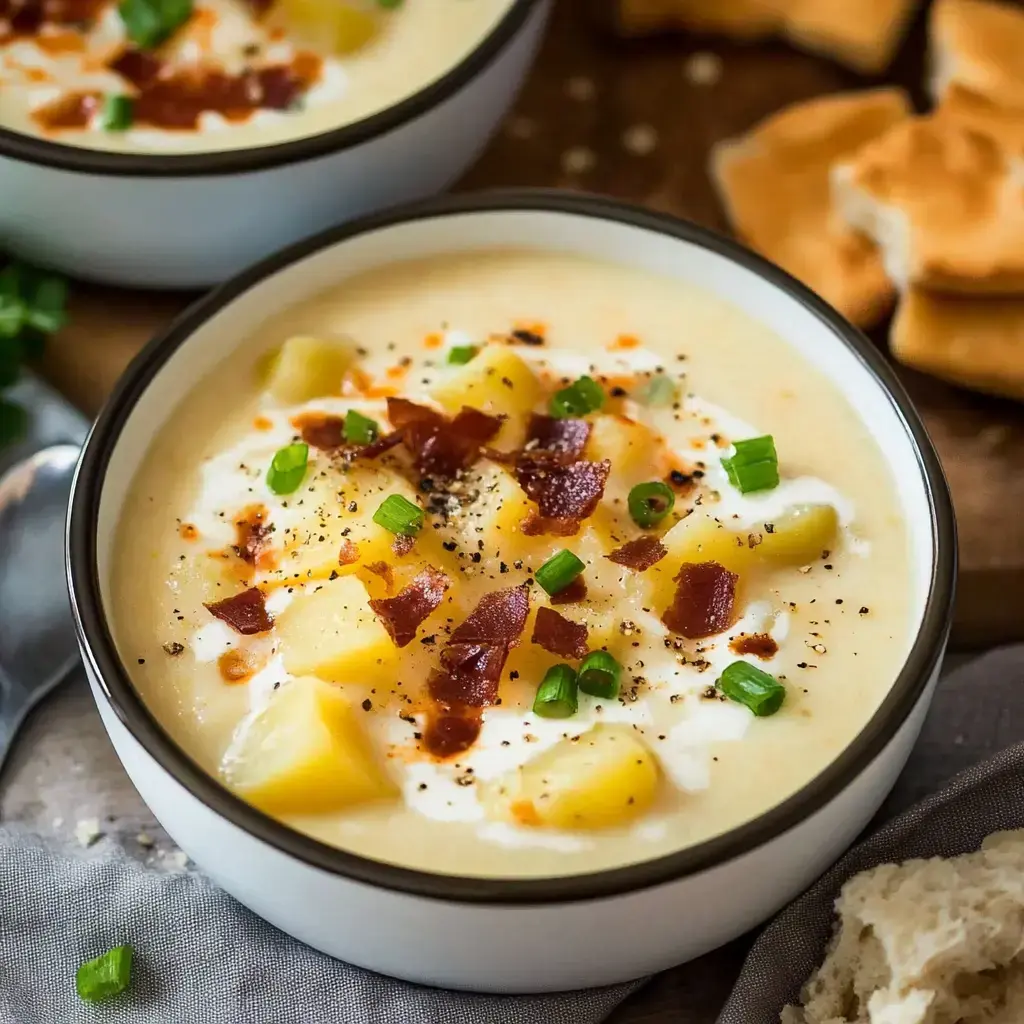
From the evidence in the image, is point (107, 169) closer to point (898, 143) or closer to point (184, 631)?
point (184, 631)

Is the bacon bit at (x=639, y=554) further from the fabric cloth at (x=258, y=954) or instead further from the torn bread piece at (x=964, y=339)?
the torn bread piece at (x=964, y=339)

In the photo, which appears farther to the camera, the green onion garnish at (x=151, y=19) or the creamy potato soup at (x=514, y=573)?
the green onion garnish at (x=151, y=19)

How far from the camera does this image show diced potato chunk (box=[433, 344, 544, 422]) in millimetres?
2572

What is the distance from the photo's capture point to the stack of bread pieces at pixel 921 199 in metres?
2.87

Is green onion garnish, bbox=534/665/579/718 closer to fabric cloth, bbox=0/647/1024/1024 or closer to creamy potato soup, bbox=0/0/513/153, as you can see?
fabric cloth, bbox=0/647/1024/1024

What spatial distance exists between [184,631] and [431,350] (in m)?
0.72

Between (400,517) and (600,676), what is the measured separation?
411mm

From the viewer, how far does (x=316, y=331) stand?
2793 mm

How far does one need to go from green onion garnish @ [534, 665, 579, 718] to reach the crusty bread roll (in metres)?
0.49

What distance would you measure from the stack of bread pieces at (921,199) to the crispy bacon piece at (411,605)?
1123 mm

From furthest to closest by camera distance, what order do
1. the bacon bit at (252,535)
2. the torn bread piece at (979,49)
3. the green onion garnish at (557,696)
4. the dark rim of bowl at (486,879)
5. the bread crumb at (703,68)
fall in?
1. the bread crumb at (703,68)
2. the torn bread piece at (979,49)
3. the bacon bit at (252,535)
4. the green onion garnish at (557,696)
5. the dark rim of bowl at (486,879)

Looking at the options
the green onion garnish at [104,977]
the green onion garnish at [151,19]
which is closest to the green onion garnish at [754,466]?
the green onion garnish at [104,977]

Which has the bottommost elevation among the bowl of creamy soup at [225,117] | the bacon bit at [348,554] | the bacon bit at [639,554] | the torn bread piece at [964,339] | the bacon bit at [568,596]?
the torn bread piece at [964,339]

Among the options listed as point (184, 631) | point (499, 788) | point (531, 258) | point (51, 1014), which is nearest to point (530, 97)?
point (531, 258)
